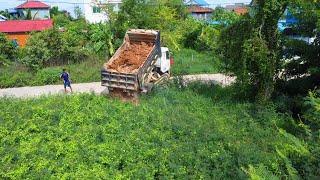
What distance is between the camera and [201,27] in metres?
27.2

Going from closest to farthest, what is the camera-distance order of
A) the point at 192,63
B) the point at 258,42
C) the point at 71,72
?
the point at 258,42, the point at 71,72, the point at 192,63

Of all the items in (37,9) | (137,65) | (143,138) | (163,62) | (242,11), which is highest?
(37,9)

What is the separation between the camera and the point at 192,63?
73.2ft

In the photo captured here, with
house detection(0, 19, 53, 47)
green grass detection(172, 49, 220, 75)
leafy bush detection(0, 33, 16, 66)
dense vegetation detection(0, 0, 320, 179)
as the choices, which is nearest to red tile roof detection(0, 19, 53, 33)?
house detection(0, 19, 53, 47)

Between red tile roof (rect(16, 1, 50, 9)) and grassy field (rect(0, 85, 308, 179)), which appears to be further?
red tile roof (rect(16, 1, 50, 9))

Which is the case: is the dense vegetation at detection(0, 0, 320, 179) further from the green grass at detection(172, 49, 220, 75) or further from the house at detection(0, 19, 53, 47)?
the house at detection(0, 19, 53, 47)

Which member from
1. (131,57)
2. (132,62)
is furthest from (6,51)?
(132,62)

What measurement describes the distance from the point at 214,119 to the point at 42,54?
12.1 meters

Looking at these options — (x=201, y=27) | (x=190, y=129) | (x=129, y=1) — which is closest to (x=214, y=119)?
(x=190, y=129)

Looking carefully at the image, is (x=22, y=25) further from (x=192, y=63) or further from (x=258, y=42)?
(x=258, y=42)

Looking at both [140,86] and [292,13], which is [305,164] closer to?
[292,13]

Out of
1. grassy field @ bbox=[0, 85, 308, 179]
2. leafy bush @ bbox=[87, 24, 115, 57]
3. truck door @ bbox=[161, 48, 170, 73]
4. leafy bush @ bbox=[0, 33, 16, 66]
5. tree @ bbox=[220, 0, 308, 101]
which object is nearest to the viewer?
grassy field @ bbox=[0, 85, 308, 179]

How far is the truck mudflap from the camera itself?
A: 1420 centimetres

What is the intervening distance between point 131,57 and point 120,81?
1755 mm
